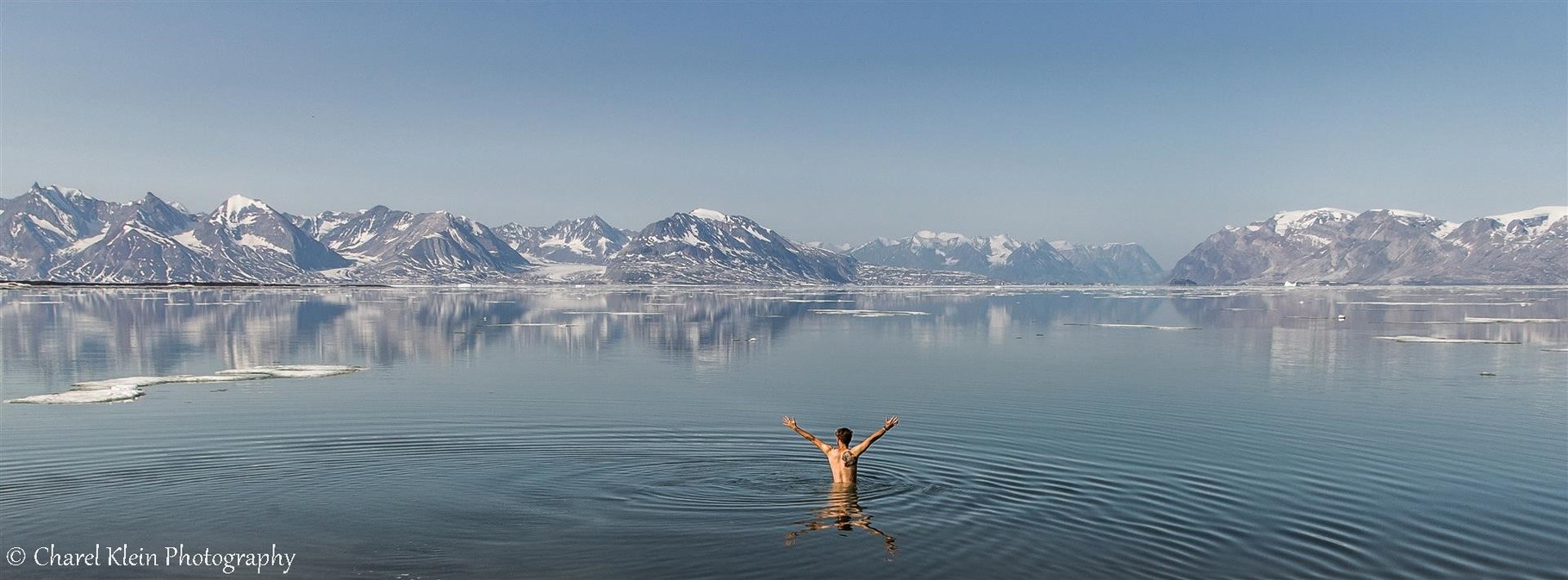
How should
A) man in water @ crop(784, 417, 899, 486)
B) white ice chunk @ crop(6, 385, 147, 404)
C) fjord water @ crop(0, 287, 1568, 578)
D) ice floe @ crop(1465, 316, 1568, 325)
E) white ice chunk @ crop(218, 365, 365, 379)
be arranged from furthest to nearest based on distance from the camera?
ice floe @ crop(1465, 316, 1568, 325)
white ice chunk @ crop(218, 365, 365, 379)
white ice chunk @ crop(6, 385, 147, 404)
man in water @ crop(784, 417, 899, 486)
fjord water @ crop(0, 287, 1568, 578)

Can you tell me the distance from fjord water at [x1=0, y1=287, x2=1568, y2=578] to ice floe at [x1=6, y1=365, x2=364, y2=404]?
1.51 m

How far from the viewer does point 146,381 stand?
55844 millimetres

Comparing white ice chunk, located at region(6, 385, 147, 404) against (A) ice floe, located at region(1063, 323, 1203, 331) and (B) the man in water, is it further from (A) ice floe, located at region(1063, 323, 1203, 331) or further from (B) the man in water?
(A) ice floe, located at region(1063, 323, 1203, 331)

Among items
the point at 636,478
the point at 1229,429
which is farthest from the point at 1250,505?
the point at 636,478

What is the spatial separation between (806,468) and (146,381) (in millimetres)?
43134

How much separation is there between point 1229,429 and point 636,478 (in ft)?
82.6

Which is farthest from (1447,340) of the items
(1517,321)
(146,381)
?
(146,381)

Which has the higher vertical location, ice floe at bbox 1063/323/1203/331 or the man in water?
the man in water

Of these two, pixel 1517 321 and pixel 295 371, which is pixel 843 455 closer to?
pixel 295 371

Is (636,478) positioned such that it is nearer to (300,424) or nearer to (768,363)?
(300,424)

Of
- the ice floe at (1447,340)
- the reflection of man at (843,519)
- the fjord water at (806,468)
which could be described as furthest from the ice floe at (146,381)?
the ice floe at (1447,340)

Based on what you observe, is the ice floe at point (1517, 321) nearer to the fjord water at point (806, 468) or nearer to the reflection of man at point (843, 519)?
the fjord water at point (806, 468)

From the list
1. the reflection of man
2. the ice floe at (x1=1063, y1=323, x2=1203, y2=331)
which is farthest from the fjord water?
the ice floe at (x1=1063, y1=323, x2=1203, y2=331)

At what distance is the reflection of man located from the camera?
79.2 feet
